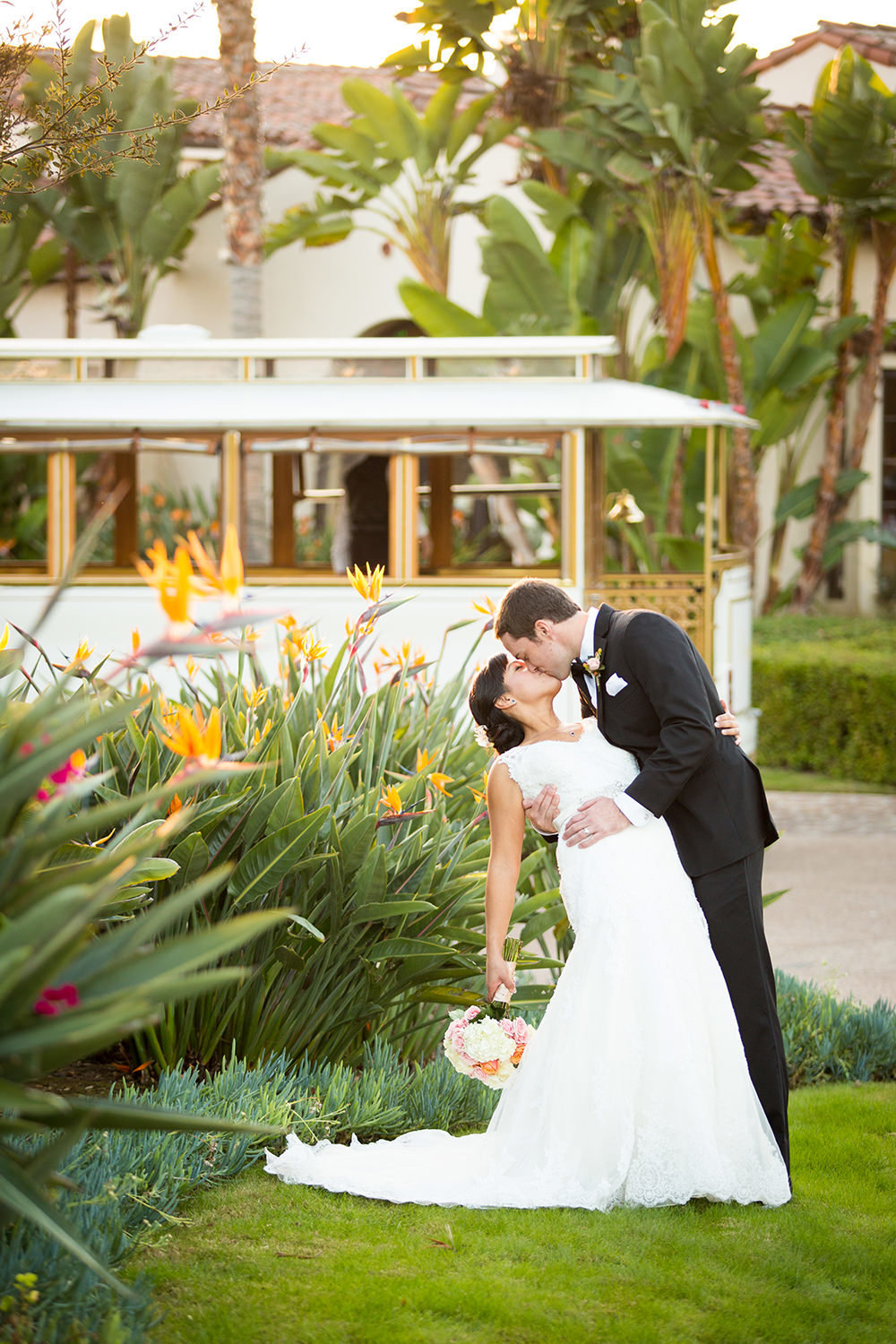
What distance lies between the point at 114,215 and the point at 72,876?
14717mm

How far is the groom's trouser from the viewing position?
13.3ft

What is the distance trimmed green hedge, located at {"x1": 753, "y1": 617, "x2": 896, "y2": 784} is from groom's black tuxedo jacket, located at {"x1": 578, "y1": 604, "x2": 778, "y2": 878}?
872 cm

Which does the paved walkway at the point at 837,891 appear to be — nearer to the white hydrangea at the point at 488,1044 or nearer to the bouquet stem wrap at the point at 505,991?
the bouquet stem wrap at the point at 505,991

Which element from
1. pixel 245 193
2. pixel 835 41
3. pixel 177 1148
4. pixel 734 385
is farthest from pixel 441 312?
pixel 177 1148

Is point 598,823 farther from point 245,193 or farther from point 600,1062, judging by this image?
point 245,193

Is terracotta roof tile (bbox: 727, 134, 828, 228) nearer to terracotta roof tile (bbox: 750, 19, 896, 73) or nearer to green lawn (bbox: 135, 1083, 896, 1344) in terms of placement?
terracotta roof tile (bbox: 750, 19, 896, 73)

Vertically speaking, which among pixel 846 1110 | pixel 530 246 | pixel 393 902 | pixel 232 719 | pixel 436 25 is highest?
pixel 436 25

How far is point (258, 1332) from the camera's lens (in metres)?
3.12

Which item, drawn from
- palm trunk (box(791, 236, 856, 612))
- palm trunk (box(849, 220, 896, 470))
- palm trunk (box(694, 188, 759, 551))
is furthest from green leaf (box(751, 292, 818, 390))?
palm trunk (box(791, 236, 856, 612))

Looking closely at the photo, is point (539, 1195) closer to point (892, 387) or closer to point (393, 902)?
point (393, 902)

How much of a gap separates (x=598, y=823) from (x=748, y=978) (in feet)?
1.98

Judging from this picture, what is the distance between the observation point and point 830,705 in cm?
1305

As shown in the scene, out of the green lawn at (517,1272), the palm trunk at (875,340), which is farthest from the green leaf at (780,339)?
the green lawn at (517,1272)

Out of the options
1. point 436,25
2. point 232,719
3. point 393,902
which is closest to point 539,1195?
point 393,902
